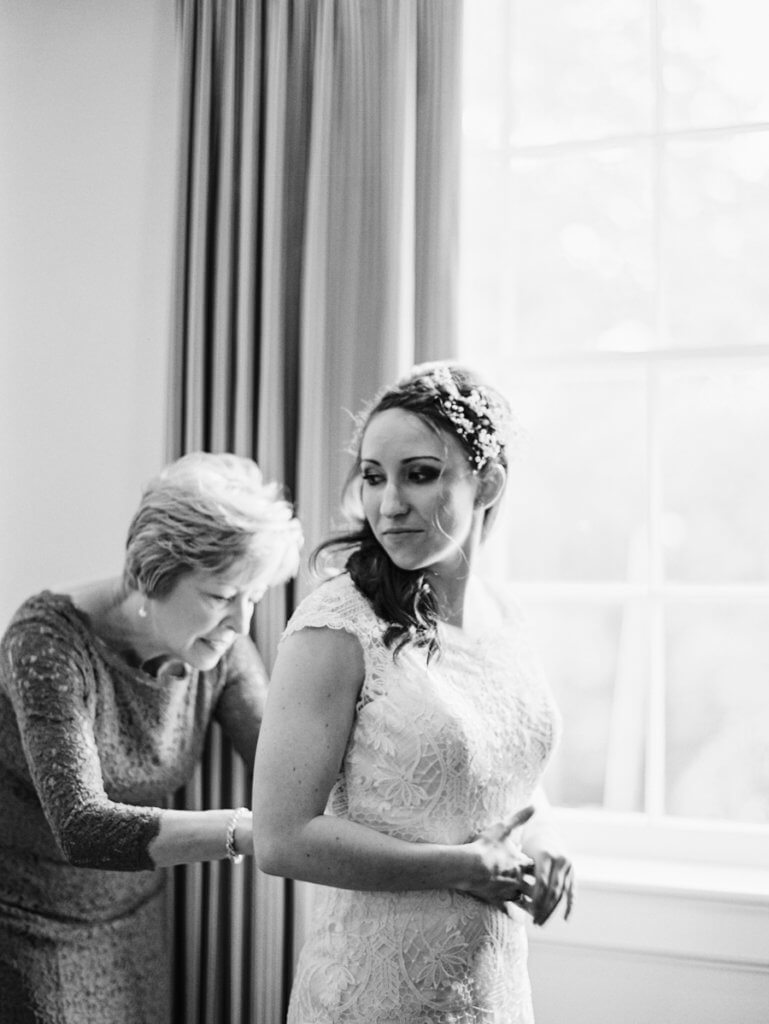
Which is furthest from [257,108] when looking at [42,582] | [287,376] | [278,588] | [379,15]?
[42,582]

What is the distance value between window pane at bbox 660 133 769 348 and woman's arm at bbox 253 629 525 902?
1.37 metres

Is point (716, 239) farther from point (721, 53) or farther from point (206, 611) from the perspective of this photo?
point (206, 611)

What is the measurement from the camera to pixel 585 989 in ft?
6.84

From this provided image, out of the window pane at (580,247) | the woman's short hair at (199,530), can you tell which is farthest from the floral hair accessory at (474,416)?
the window pane at (580,247)

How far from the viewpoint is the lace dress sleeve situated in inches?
63.6

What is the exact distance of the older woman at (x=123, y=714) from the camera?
66.2 inches

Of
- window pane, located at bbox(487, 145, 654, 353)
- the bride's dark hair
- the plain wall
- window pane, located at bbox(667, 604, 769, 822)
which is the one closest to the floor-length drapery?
the plain wall

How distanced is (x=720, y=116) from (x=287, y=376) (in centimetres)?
119

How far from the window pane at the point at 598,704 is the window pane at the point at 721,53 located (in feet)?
3.92

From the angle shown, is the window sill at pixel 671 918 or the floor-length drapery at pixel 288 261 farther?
the floor-length drapery at pixel 288 261

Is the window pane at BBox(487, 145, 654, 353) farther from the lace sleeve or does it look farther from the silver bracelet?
the silver bracelet

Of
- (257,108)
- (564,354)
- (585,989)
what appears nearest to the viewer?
(585,989)

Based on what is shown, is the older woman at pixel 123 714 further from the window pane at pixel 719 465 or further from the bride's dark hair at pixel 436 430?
the window pane at pixel 719 465

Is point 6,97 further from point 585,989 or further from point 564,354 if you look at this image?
point 585,989
